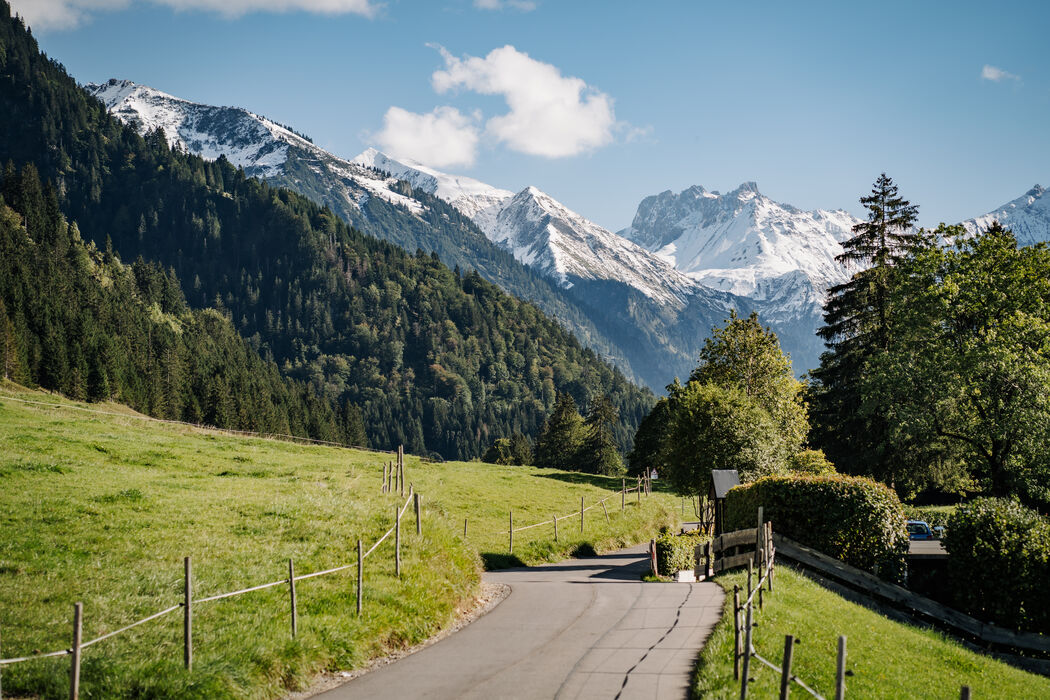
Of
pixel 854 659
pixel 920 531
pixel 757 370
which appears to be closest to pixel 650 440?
pixel 757 370

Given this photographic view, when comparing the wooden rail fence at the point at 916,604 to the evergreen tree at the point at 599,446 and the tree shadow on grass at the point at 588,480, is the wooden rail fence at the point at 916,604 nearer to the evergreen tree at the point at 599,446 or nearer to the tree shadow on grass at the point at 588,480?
the tree shadow on grass at the point at 588,480

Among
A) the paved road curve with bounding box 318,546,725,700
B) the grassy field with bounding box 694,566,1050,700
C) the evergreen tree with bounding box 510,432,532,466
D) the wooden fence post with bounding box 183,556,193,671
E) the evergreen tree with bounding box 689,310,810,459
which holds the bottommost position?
the evergreen tree with bounding box 510,432,532,466

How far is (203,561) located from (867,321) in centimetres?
5061

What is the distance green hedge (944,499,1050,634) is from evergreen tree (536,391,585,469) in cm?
9543

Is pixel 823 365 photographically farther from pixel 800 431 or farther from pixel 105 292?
pixel 105 292

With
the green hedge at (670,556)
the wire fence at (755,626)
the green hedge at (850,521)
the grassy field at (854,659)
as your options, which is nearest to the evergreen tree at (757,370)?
the green hedge at (670,556)

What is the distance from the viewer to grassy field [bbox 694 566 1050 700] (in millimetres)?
13086

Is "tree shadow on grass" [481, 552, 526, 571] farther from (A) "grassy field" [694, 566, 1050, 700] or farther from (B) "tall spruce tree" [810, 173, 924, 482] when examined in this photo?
(B) "tall spruce tree" [810, 173, 924, 482]

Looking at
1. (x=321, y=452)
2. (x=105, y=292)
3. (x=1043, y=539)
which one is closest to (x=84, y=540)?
(x=1043, y=539)

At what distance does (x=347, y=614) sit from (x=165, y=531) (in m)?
8.72

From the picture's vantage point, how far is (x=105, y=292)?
145 m

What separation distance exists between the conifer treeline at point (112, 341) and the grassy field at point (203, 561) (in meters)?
52.9

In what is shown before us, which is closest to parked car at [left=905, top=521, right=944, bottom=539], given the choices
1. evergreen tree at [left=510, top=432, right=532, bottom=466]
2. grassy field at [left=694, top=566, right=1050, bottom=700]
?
grassy field at [left=694, top=566, right=1050, bottom=700]

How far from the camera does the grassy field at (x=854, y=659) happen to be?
42.9ft
